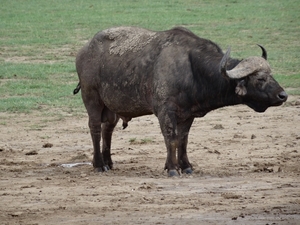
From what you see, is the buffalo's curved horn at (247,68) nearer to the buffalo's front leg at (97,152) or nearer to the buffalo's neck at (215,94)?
the buffalo's neck at (215,94)

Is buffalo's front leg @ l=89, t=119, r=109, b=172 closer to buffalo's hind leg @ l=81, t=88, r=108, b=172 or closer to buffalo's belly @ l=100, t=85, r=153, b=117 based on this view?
buffalo's hind leg @ l=81, t=88, r=108, b=172

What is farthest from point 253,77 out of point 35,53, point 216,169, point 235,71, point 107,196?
point 35,53

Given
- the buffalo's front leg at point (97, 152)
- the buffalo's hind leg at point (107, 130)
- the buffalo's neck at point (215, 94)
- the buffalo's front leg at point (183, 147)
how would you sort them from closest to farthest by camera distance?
the buffalo's neck at point (215, 94), the buffalo's front leg at point (183, 147), the buffalo's front leg at point (97, 152), the buffalo's hind leg at point (107, 130)

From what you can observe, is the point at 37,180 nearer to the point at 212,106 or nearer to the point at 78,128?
the point at 212,106

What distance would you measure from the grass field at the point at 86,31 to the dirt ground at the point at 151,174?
1894 millimetres

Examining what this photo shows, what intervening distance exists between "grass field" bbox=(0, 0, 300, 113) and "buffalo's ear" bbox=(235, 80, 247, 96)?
6128 millimetres

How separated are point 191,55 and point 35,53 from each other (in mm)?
10990

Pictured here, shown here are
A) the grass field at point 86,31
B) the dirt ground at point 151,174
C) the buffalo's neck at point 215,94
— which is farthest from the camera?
the grass field at point 86,31

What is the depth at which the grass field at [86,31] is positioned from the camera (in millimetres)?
19750

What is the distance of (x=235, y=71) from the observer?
492 inches

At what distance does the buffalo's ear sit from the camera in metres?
12.5

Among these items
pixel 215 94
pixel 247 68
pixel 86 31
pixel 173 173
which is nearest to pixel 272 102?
pixel 247 68

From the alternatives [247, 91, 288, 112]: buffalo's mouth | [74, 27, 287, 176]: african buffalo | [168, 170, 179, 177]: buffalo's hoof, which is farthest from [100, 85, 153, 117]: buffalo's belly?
[247, 91, 288, 112]: buffalo's mouth

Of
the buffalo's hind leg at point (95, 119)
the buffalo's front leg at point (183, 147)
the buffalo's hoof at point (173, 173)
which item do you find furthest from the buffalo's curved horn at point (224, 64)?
the buffalo's hind leg at point (95, 119)
